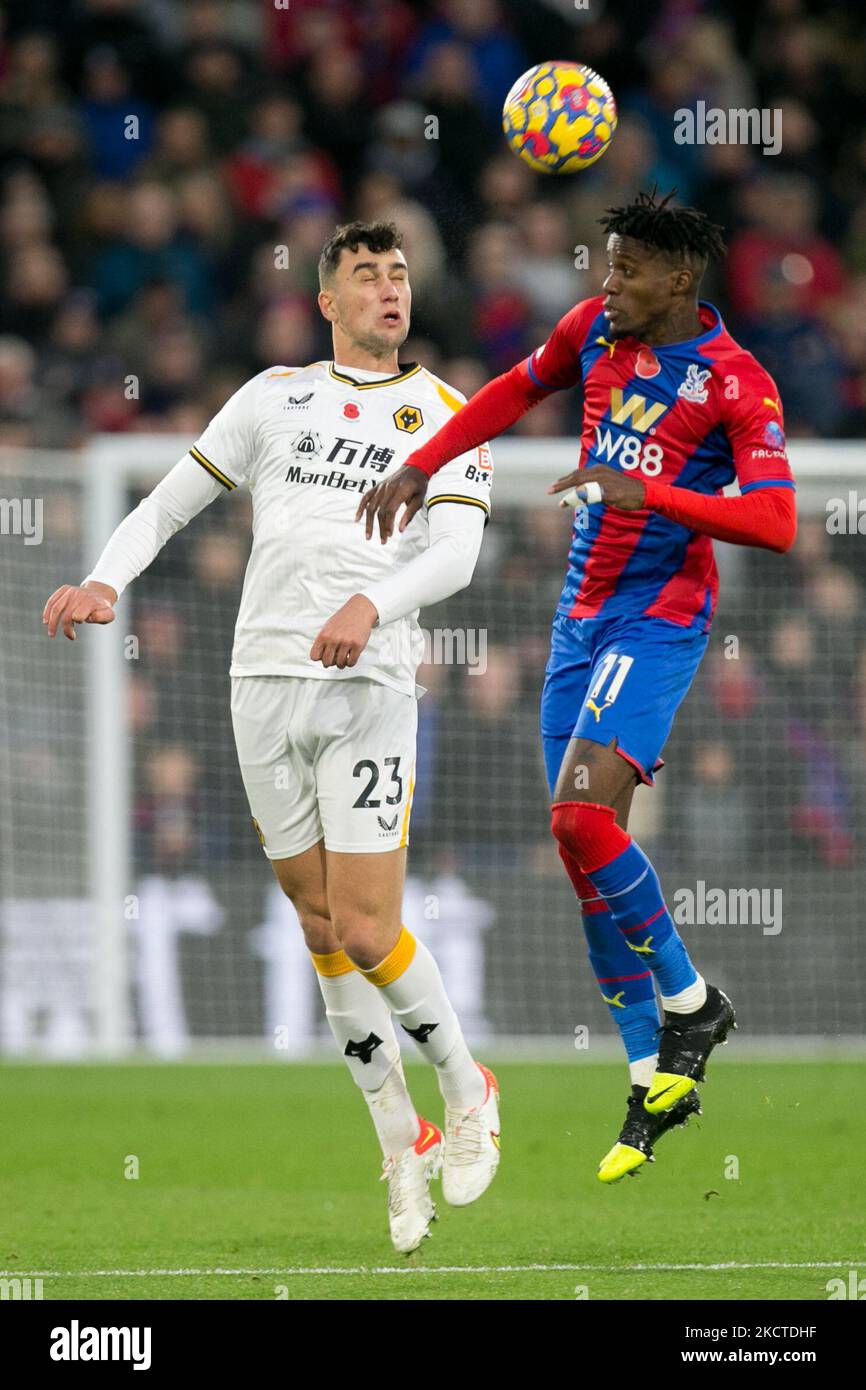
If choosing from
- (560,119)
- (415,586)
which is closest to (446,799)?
(560,119)

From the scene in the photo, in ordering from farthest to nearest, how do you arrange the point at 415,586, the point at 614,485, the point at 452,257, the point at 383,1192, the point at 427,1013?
1. the point at 452,257
2. the point at 383,1192
3. the point at 427,1013
4. the point at 415,586
5. the point at 614,485

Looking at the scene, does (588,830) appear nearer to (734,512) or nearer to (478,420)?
(734,512)

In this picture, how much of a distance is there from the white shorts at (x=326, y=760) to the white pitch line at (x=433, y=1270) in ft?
4.02

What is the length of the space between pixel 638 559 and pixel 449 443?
27.2 inches

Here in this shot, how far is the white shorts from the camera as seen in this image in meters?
6.41

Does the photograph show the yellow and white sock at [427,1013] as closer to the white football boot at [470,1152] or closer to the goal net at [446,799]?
the white football boot at [470,1152]

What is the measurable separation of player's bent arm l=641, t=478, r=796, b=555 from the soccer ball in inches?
52.3

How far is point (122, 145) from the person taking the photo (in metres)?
14.6

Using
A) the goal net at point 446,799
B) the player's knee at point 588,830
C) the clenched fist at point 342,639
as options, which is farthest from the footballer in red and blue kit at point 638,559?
the goal net at point 446,799

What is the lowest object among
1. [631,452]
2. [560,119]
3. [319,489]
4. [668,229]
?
[319,489]

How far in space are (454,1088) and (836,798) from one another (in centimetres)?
589

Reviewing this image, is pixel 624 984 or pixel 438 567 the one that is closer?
pixel 438 567

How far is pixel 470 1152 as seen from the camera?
21.8ft

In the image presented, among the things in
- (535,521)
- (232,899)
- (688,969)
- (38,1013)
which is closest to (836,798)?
(535,521)
